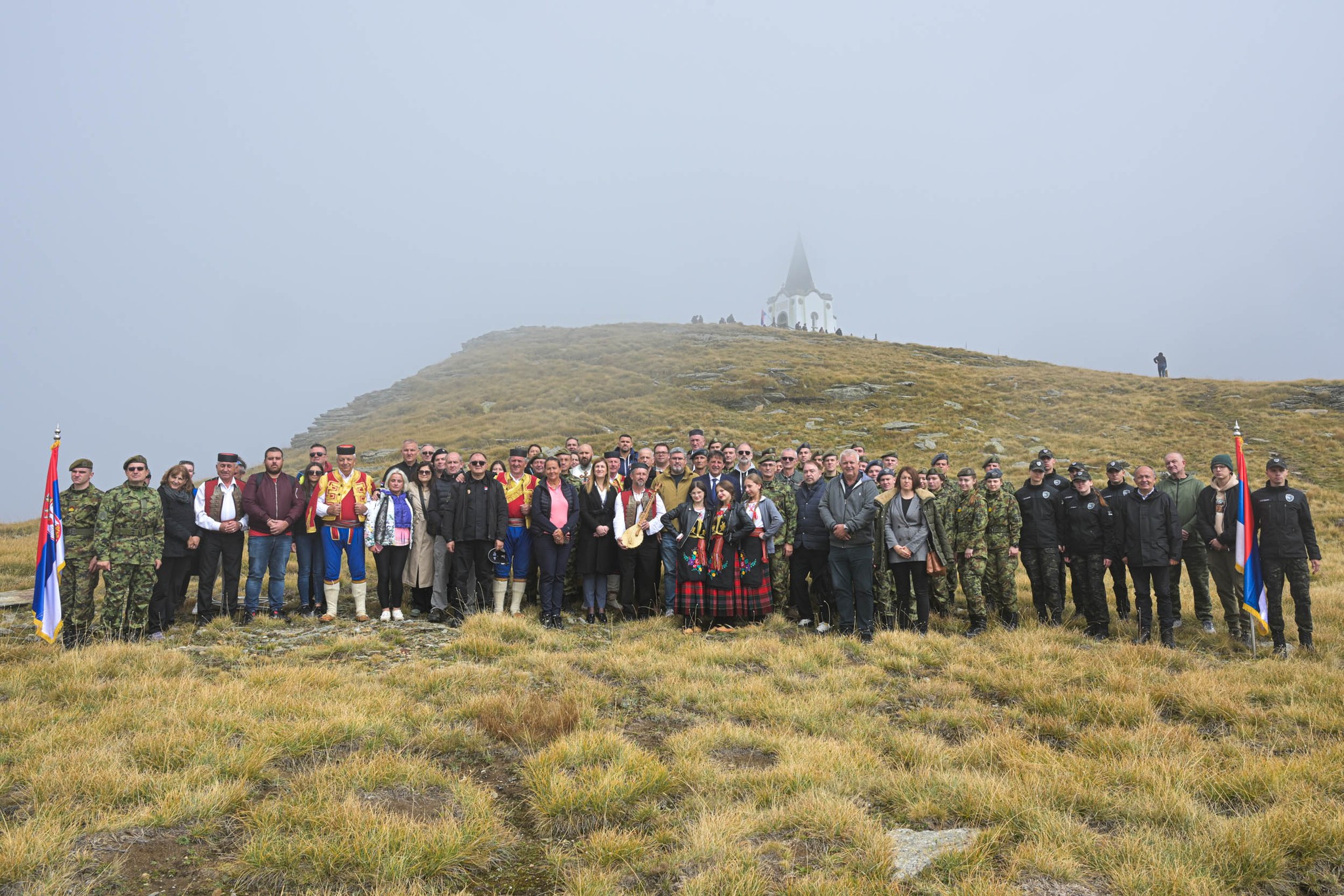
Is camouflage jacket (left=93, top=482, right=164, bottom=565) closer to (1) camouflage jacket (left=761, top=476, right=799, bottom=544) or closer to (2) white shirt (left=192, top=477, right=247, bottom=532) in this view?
(2) white shirt (left=192, top=477, right=247, bottom=532)

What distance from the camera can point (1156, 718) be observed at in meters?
5.90

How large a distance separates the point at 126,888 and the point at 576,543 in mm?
6838

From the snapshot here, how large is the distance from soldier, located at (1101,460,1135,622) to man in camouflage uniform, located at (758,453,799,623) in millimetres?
4253

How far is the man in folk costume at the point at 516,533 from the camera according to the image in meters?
9.73

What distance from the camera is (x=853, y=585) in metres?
9.12

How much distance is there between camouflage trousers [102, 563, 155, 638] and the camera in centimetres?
789

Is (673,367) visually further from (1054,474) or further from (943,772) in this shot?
(943,772)

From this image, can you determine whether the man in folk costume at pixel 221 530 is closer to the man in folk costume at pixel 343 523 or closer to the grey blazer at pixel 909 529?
the man in folk costume at pixel 343 523

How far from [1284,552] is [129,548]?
45.0 ft

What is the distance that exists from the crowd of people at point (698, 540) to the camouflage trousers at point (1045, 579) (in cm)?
3

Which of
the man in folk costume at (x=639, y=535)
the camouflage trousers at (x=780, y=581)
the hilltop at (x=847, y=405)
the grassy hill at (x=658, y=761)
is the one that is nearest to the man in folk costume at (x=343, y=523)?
the grassy hill at (x=658, y=761)

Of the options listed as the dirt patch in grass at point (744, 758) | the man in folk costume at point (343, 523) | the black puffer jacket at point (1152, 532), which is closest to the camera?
the dirt patch in grass at point (744, 758)

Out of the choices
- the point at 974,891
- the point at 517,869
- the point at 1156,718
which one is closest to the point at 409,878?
the point at 517,869

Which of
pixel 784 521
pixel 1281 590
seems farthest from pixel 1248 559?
pixel 784 521
